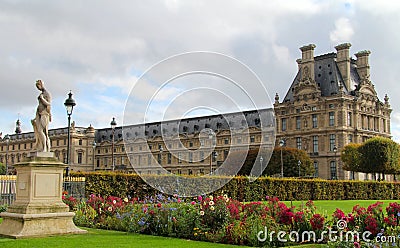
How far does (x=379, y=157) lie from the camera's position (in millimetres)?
63312

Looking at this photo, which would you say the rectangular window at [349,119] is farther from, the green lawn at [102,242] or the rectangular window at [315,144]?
the green lawn at [102,242]

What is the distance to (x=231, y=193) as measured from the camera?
30.2 m

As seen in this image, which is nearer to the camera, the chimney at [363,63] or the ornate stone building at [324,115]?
the ornate stone building at [324,115]

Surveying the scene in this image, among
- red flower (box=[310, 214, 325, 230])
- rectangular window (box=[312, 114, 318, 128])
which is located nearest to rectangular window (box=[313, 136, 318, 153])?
rectangular window (box=[312, 114, 318, 128])

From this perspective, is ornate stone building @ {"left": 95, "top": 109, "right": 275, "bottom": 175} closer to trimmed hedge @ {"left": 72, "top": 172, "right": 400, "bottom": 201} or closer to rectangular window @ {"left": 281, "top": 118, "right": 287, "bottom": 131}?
rectangular window @ {"left": 281, "top": 118, "right": 287, "bottom": 131}

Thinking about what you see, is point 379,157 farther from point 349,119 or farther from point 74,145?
point 74,145

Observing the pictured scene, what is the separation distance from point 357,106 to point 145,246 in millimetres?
68890

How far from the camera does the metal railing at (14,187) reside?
20406mm

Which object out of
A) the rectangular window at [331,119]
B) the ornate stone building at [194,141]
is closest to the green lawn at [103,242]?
the ornate stone building at [194,141]

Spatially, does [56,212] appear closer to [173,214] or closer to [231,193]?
[173,214]

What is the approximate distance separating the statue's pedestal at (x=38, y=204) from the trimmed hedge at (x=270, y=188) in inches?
452

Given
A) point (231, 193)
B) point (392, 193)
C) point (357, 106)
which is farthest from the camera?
point (357, 106)

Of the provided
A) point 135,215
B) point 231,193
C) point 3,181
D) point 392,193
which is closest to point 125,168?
point 392,193

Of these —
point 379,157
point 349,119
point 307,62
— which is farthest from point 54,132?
point 379,157
